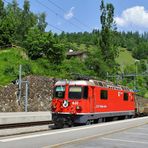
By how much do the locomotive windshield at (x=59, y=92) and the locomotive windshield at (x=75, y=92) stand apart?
1.60 feet

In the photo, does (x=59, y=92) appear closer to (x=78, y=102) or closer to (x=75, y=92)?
(x=75, y=92)

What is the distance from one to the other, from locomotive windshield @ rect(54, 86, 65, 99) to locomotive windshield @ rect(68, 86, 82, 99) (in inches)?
19.2

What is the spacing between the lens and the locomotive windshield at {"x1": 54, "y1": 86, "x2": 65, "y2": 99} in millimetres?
26344

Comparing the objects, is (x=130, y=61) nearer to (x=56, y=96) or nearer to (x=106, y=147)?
(x=56, y=96)

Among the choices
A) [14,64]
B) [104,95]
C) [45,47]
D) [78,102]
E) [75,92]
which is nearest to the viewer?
[78,102]

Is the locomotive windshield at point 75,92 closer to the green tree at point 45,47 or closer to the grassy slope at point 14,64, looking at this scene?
the grassy slope at point 14,64

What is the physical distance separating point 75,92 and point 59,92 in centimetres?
118

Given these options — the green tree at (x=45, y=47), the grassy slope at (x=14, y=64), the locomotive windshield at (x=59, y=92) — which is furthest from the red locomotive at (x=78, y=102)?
the green tree at (x=45, y=47)

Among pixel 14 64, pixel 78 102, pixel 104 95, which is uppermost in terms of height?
pixel 14 64

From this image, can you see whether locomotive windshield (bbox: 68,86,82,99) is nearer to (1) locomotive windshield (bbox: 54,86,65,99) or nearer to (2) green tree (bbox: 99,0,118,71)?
(1) locomotive windshield (bbox: 54,86,65,99)

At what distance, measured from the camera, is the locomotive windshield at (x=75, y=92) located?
2588cm

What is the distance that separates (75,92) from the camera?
26.1 meters

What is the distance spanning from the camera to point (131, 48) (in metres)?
187

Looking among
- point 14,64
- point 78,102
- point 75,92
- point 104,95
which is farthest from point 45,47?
point 78,102
